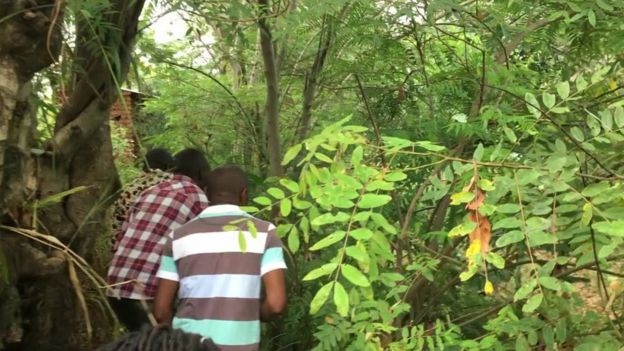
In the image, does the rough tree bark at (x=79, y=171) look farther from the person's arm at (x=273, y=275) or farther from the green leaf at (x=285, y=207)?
the green leaf at (x=285, y=207)

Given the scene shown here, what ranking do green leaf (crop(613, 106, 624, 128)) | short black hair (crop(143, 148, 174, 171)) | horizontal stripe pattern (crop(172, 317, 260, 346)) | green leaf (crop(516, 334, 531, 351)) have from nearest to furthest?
green leaf (crop(613, 106, 624, 128))
green leaf (crop(516, 334, 531, 351))
horizontal stripe pattern (crop(172, 317, 260, 346))
short black hair (crop(143, 148, 174, 171))

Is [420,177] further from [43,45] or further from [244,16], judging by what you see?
[43,45]

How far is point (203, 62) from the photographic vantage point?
637 cm

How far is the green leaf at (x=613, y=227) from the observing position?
1.78 meters

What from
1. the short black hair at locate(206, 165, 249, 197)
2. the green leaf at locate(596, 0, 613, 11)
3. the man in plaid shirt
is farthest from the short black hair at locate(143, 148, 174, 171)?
the green leaf at locate(596, 0, 613, 11)

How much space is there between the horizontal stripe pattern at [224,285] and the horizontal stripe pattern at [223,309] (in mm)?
22

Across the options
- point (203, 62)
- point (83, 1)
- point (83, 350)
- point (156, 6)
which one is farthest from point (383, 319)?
point (203, 62)

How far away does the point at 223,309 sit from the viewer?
282 centimetres

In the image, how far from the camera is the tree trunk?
150 inches

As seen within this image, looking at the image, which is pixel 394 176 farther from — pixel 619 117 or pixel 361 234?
pixel 619 117

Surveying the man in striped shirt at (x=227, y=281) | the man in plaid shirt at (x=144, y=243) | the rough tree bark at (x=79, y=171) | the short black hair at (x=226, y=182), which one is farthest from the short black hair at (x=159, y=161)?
the man in striped shirt at (x=227, y=281)

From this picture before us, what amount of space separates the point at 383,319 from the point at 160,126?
18.6 ft

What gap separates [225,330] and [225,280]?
209mm

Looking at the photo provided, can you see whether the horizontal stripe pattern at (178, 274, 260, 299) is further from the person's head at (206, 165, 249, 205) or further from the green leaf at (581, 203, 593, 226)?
the green leaf at (581, 203, 593, 226)
